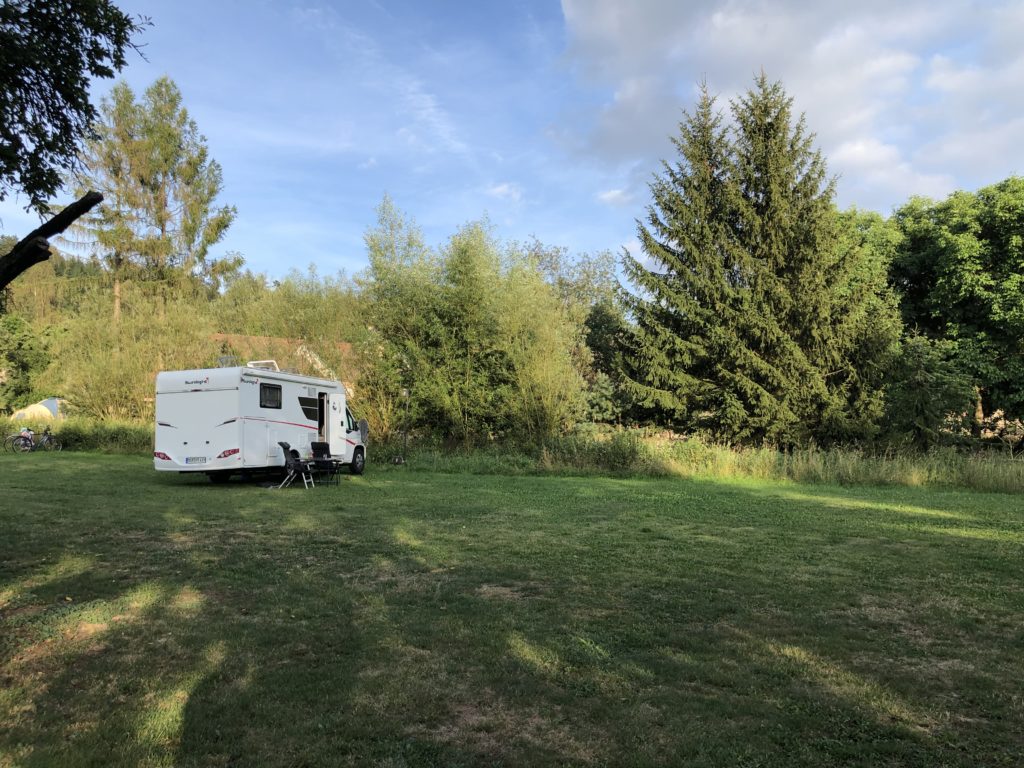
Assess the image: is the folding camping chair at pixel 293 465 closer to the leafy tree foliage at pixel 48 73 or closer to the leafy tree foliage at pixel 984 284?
the leafy tree foliage at pixel 48 73

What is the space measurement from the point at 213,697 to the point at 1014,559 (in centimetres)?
730

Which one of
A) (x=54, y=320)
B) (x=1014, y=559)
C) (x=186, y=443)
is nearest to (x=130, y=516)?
(x=186, y=443)

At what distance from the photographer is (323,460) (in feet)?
46.8

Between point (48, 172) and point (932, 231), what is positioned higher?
point (932, 231)

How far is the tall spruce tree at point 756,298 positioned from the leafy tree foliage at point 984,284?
3.32 meters

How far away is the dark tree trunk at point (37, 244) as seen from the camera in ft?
11.3

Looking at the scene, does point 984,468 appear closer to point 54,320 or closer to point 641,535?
point 641,535

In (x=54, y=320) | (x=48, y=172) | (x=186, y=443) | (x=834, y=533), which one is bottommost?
(x=834, y=533)

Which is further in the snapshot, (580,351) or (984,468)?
(580,351)

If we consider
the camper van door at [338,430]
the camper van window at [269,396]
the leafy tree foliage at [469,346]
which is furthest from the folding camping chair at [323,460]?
the leafy tree foliage at [469,346]

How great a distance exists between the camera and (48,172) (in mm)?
6062

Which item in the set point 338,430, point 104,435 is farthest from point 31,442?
point 338,430

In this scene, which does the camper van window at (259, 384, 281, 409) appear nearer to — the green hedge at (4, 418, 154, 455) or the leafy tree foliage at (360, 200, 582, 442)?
the leafy tree foliage at (360, 200, 582, 442)

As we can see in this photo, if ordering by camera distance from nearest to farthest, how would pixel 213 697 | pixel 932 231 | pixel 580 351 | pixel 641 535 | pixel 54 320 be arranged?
pixel 213 697, pixel 641 535, pixel 580 351, pixel 932 231, pixel 54 320
